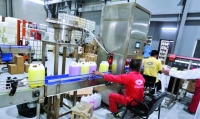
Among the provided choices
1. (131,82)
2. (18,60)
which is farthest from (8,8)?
(131,82)

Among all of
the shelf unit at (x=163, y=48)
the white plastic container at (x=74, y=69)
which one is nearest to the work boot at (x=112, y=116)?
the white plastic container at (x=74, y=69)

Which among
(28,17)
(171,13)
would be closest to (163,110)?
(171,13)

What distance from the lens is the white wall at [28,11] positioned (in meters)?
9.34

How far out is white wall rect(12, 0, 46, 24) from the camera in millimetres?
9336

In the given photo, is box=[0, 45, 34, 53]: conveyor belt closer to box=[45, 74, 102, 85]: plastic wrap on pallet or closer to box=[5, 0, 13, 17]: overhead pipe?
box=[45, 74, 102, 85]: plastic wrap on pallet

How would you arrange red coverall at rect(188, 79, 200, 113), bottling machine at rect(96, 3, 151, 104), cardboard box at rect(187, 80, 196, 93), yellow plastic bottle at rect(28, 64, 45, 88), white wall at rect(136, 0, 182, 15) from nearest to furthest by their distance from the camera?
yellow plastic bottle at rect(28, 64, 45, 88), bottling machine at rect(96, 3, 151, 104), red coverall at rect(188, 79, 200, 113), cardboard box at rect(187, 80, 196, 93), white wall at rect(136, 0, 182, 15)

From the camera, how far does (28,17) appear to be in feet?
33.1

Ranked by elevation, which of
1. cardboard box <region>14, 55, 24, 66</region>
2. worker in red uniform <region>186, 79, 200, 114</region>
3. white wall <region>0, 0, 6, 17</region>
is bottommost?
worker in red uniform <region>186, 79, 200, 114</region>

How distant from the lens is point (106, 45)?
2.58 metres

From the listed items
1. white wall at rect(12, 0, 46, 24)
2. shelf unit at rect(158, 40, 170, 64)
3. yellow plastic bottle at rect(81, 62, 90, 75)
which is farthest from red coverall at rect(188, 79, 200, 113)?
white wall at rect(12, 0, 46, 24)

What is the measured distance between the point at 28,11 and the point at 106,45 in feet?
34.3

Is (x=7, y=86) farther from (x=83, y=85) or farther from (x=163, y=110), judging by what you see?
(x=163, y=110)

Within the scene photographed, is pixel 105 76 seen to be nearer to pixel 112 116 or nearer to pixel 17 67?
pixel 112 116

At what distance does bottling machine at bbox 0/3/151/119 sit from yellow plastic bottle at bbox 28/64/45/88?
6 centimetres
